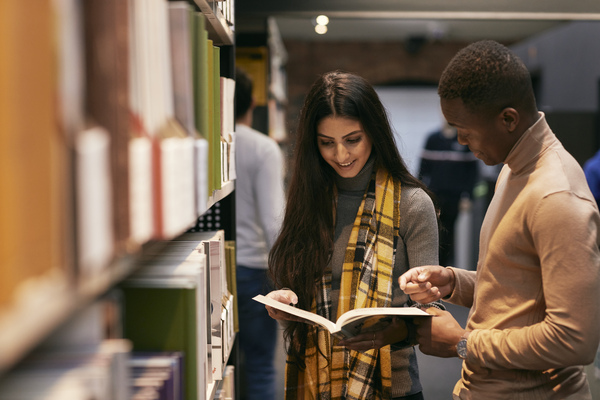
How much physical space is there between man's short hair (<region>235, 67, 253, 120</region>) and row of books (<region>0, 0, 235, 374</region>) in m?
2.08

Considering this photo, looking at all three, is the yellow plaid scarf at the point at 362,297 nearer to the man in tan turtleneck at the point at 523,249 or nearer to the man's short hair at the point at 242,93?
the man in tan turtleneck at the point at 523,249

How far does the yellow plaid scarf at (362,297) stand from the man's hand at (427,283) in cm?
17

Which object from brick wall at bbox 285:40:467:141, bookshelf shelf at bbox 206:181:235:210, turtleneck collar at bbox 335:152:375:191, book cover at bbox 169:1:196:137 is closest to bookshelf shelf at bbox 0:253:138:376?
book cover at bbox 169:1:196:137

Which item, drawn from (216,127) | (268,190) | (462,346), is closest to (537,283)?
(462,346)

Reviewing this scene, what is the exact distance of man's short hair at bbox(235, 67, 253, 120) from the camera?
275 centimetres

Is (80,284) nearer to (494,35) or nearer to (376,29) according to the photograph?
(376,29)

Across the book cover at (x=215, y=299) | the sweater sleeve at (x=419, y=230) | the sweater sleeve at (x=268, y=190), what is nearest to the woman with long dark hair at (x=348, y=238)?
the sweater sleeve at (x=419, y=230)

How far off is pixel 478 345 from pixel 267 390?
192 centimetres

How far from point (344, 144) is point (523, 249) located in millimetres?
713

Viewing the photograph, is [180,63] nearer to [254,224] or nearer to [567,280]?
[567,280]

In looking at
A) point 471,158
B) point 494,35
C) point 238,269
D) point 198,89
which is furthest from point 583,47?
point 198,89

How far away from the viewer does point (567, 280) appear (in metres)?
1.02

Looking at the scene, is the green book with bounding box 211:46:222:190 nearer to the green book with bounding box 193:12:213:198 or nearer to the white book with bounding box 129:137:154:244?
the green book with bounding box 193:12:213:198

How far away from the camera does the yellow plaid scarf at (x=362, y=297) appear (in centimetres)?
162
